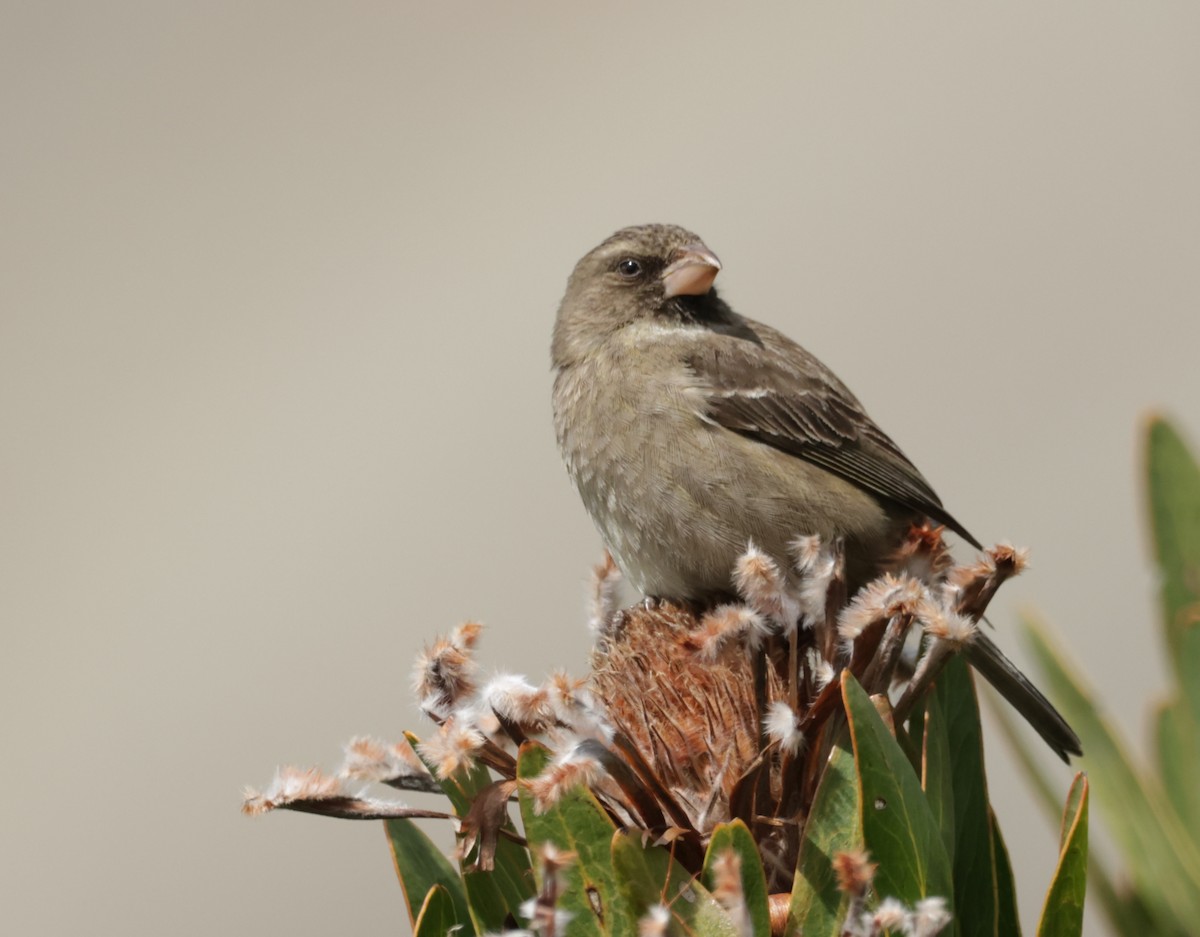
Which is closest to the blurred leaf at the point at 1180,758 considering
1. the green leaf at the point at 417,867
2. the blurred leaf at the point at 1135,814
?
the blurred leaf at the point at 1135,814

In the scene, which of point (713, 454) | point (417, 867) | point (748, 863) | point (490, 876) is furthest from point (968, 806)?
point (713, 454)

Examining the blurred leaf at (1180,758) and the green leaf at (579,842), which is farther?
the blurred leaf at (1180,758)

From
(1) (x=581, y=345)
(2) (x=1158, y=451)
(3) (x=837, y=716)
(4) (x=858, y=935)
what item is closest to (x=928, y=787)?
(3) (x=837, y=716)

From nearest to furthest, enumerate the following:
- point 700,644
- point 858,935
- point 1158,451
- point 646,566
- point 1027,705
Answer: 1. point 858,935
2. point 700,644
3. point 1158,451
4. point 1027,705
5. point 646,566

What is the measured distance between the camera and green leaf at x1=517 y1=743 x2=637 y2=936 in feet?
5.06

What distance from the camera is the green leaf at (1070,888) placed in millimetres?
1548

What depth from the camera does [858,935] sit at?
1417mm

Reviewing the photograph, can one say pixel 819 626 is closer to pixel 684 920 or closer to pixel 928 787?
pixel 928 787

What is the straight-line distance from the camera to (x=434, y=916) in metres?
1.67

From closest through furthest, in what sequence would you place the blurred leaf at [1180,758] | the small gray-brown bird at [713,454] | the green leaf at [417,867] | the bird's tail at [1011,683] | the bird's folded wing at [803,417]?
the green leaf at [417,867] → the blurred leaf at [1180,758] → the bird's tail at [1011,683] → the small gray-brown bird at [713,454] → the bird's folded wing at [803,417]

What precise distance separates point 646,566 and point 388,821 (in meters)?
1.21

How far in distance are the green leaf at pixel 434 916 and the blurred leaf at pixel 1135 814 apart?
3.74 ft

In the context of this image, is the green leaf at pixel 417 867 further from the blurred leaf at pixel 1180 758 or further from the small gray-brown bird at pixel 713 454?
the blurred leaf at pixel 1180 758

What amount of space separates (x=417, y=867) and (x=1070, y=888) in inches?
36.4
